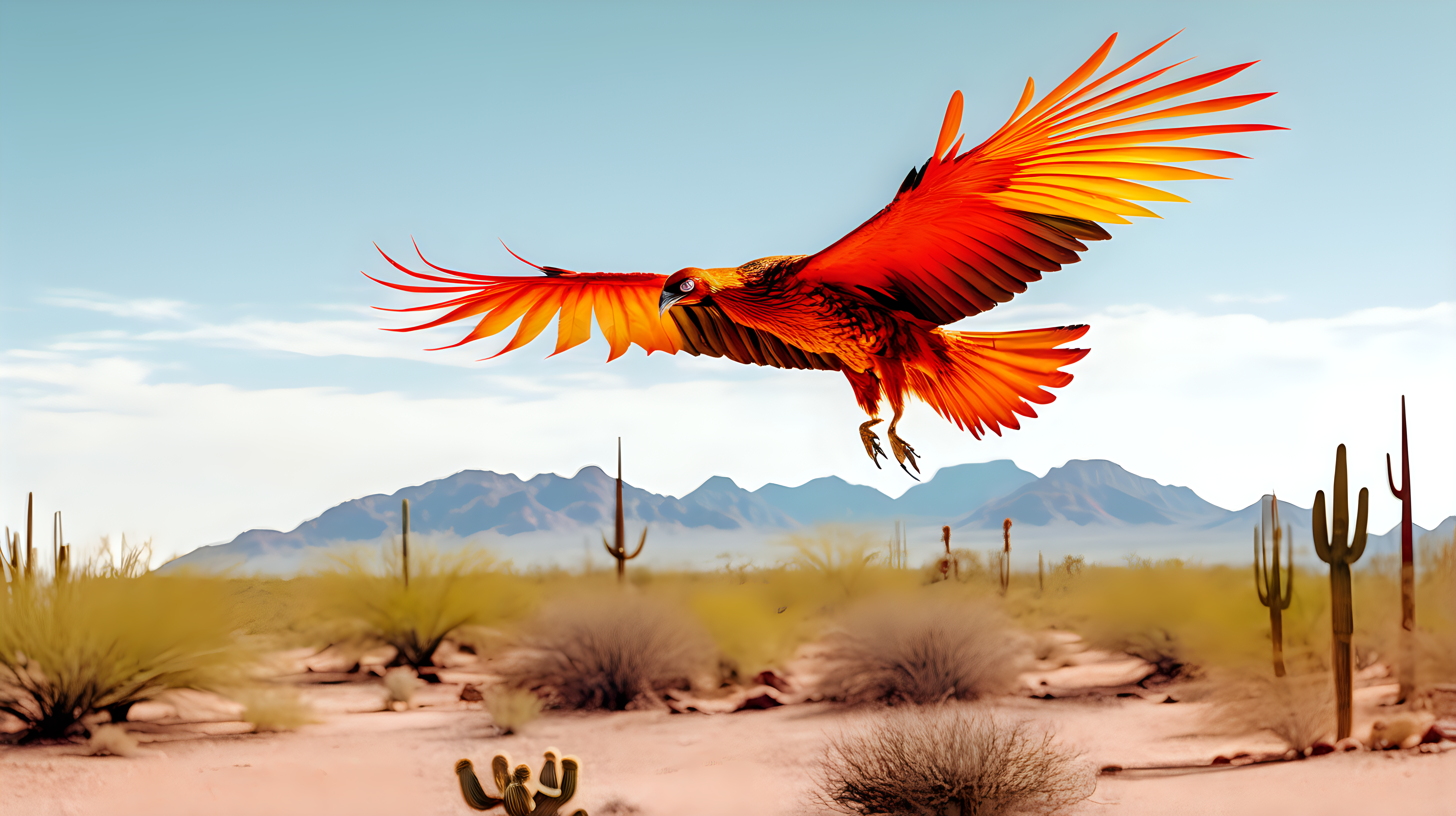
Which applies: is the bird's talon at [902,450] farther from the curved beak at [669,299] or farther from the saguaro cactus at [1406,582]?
the saguaro cactus at [1406,582]

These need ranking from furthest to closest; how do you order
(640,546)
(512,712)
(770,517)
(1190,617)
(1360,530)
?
(770,517), (1190,617), (640,546), (512,712), (1360,530)

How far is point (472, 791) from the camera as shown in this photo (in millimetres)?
5184

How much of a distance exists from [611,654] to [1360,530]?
6601 mm

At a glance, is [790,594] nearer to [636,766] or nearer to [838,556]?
[838,556]

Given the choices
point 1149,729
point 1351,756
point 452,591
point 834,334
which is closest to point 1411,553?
point 1351,756

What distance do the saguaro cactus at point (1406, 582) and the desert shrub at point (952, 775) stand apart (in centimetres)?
352

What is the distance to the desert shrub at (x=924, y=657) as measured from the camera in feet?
31.4

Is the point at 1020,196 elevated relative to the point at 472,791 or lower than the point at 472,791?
elevated

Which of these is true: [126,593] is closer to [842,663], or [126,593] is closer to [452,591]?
[452,591]

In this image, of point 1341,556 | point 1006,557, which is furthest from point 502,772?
point 1006,557

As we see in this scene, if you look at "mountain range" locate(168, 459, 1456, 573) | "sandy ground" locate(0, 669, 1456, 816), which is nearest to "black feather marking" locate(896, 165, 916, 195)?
"mountain range" locate(168, 459, 1456, 573)

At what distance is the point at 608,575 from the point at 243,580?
4.44 metres

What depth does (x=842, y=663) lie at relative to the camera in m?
10.0

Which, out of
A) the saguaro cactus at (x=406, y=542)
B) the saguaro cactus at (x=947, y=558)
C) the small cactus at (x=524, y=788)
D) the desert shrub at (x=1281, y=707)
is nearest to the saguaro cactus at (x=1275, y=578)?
the desert shrub at (x=1281, y=707)
